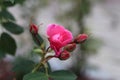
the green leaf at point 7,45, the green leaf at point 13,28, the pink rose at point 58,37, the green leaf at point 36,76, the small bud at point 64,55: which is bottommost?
the green leaf at point 36,76

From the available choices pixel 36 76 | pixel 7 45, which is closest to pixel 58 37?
pixel 36 76

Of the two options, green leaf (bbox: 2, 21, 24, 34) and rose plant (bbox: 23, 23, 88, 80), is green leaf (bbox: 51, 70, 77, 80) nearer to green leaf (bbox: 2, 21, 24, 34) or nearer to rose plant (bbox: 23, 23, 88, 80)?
rose plant (bbox: 23, 23, 88, 80)

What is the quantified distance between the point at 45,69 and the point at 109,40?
3.91 m

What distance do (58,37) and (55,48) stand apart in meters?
0.04

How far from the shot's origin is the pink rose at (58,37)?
1210mm

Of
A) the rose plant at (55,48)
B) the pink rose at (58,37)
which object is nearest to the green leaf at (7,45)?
the rose plant at (55,48)

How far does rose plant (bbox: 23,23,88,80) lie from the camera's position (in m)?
1.22

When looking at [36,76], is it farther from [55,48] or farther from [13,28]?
[13,28]

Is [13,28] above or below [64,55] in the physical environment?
above

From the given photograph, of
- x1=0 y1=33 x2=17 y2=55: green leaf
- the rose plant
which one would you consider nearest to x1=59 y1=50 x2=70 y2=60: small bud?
the rose plant

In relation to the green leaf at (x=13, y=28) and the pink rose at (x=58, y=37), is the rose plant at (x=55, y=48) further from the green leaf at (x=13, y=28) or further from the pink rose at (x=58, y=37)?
the green leaf at (x=13, y=28)

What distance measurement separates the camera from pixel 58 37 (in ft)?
3.95

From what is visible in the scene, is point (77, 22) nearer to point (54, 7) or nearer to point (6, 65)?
point (54, 7)

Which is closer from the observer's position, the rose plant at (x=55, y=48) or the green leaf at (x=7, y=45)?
the rose plant at (x=55, y=48)
